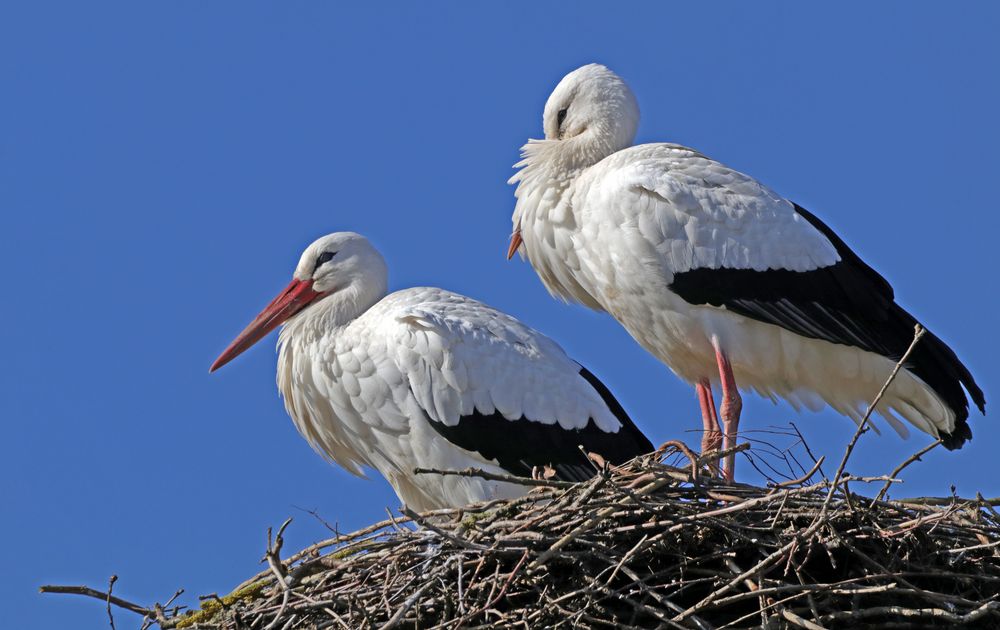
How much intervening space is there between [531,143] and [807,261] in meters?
1.56

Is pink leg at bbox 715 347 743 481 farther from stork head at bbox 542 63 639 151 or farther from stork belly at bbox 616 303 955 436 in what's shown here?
stork head at bbox 542 63 639 151

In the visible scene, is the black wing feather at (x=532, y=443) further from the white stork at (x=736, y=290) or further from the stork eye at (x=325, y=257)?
the stork eye at (x=325, y=257)

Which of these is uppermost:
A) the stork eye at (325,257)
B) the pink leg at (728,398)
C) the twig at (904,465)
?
the stork eye at (325,257)

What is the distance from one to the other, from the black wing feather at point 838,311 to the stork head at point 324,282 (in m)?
1.56

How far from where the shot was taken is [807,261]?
8023 mm

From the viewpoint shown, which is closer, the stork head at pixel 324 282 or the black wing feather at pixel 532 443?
the black wing feather at pixel 532 443

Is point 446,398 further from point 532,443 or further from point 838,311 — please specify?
point 838,311

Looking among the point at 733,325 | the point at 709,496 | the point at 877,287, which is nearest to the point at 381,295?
the point at 733,325

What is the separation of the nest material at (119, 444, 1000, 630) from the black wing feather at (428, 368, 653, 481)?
4.93ft

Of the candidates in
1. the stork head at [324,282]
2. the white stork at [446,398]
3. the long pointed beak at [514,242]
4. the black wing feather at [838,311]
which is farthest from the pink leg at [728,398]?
the stork head at [324,282]

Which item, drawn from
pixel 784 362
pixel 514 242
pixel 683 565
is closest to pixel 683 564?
pixel 683 565

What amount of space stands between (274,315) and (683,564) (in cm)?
338

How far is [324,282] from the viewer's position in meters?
8.66

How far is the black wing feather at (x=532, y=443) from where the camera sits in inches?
302
